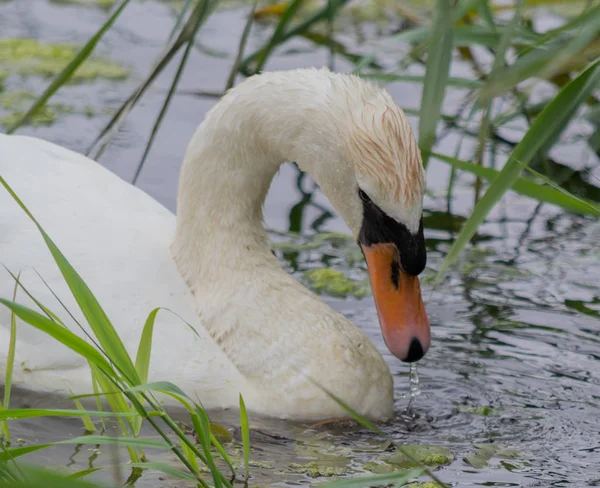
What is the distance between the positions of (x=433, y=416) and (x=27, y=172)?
158cm

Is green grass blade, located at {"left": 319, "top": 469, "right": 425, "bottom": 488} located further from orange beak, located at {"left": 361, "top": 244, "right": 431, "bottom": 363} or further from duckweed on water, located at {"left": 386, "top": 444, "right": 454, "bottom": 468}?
orange beak, located at {"left": 361, "top": 244, "right": 431, "bottom": 363}

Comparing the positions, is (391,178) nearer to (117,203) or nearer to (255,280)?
(255,280)

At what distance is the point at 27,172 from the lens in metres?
4.09

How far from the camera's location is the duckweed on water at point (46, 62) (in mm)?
7402

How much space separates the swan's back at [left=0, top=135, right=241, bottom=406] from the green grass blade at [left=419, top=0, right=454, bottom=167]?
43.8 inches

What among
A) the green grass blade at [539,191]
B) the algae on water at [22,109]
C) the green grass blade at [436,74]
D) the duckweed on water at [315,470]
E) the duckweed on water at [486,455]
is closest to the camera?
the green grass blade at [436,74]

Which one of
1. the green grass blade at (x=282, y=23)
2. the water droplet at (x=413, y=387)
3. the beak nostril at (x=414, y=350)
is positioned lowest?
the water droplet at (x=413, y=387)

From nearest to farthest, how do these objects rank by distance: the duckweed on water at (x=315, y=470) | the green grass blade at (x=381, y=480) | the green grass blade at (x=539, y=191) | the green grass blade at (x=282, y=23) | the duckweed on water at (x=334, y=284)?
1. the green grass blade at (x=381, y=480)
2. the green grass blade at (x=539, y=191)
3. the duckweed on water at (x=315, y=470)
4. the green grass blade at (x=282, y=23)
5. the duckweed on water at (x=334, y=284)

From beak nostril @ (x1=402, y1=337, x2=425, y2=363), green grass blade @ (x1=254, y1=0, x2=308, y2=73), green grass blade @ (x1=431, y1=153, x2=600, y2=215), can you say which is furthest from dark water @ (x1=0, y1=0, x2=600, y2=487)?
green grass blade @ (x1=254, y1=0, x2=308, y2=73)

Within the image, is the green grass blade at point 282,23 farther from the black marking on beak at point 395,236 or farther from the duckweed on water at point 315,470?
the duckweed on water at point 315,470

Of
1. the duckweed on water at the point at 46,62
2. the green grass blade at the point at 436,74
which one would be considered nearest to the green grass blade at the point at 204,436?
the green grass blade at the point at 436,74

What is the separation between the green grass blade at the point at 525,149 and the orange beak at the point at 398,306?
600mm

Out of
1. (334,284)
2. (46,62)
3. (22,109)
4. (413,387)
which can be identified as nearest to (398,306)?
(413,387)

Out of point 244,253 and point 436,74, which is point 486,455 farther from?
point 436,74
